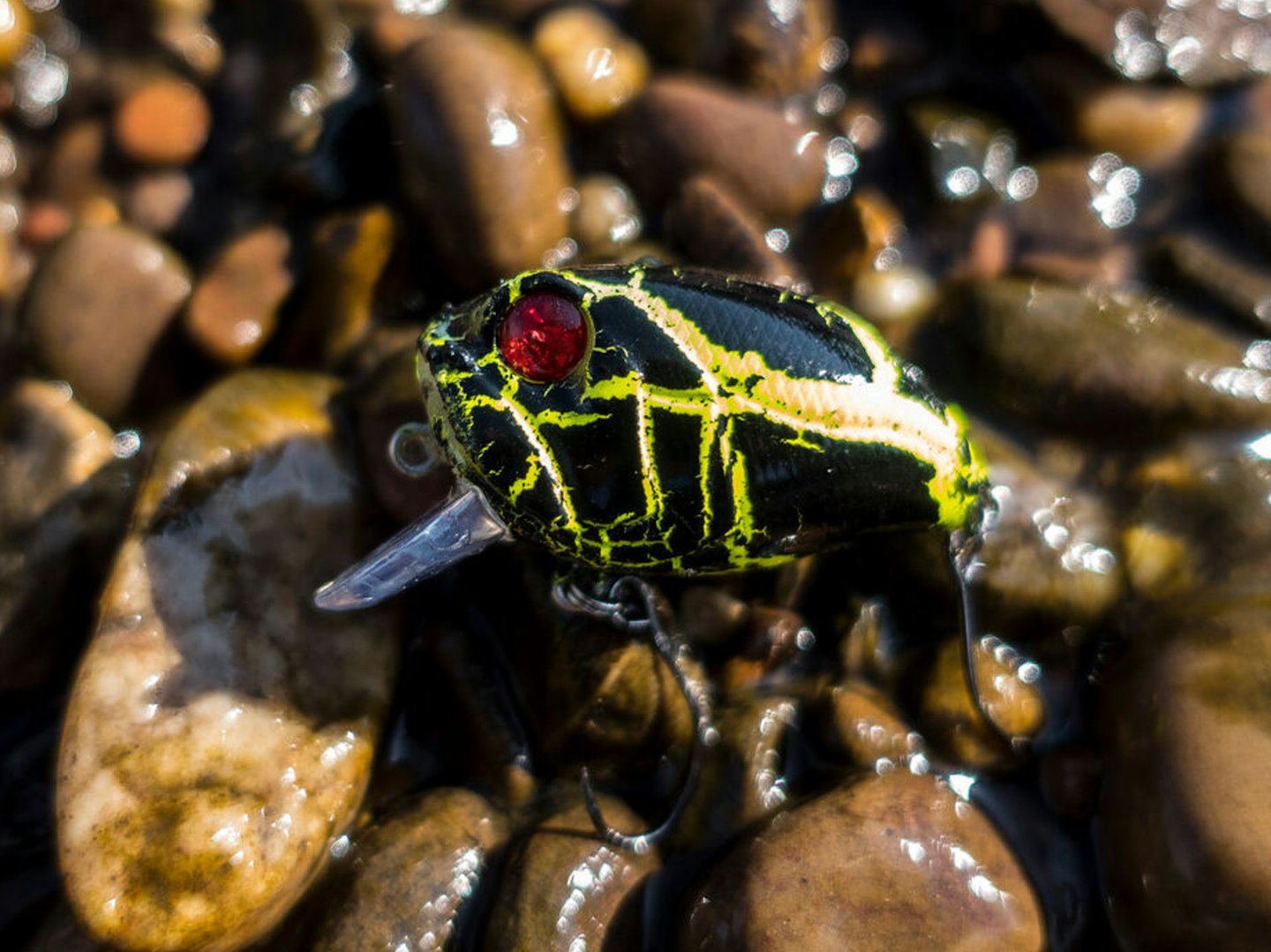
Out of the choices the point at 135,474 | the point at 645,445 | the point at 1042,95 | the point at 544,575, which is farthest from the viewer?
the point at 1042,95

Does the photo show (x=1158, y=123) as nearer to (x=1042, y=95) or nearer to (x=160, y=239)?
(x=1042, y=95)

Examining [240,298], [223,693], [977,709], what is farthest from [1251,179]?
[223,693]

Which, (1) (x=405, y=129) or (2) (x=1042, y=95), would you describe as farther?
(2) (x=1042, y=95)

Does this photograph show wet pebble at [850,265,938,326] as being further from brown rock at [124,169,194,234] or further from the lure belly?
brown rock at [124,169,194,234]

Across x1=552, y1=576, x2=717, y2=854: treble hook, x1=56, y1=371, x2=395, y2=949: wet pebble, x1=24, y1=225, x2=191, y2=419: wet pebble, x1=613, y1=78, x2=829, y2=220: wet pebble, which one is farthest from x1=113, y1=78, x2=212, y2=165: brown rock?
x1=552, y1=576, x2=717, y2=854: treble hook

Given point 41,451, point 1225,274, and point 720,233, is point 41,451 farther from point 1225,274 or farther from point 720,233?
point 1225,274

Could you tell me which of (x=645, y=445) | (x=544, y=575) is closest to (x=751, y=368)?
(x=645, y=445)

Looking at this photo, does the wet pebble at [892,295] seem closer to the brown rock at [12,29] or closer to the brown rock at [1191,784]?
the brown rock at [1191,784]

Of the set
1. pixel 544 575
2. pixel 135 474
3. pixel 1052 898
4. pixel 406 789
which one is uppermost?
pixel 135 474
